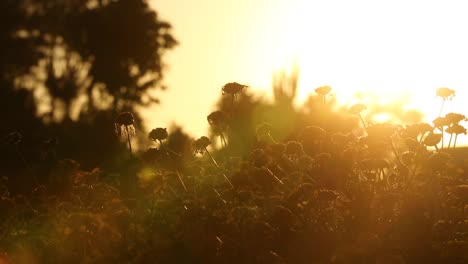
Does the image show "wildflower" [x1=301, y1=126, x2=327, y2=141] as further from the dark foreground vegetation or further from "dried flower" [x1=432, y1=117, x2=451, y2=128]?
"dried flower" [x1=432, y1=117, x2=451, y2=128]

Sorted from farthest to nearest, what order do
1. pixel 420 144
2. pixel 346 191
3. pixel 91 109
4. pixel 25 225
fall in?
1. pixel 91 109
2. pixel 25 225
3. pixel 420 144
4. pixel 346 191

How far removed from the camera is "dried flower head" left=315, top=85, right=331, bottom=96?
32.0 ft

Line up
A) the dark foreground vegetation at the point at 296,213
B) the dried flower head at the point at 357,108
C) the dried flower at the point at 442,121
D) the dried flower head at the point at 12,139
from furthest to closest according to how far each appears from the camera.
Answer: the dried flower head at the point at 12,139
the dried flower head at the point at 357,108
the dried flower at the point at 442,121
the dark foreground vegetation at the point at 296,213

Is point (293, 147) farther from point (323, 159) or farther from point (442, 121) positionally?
point (442, 121)

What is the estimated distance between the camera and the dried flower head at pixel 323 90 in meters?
9.76

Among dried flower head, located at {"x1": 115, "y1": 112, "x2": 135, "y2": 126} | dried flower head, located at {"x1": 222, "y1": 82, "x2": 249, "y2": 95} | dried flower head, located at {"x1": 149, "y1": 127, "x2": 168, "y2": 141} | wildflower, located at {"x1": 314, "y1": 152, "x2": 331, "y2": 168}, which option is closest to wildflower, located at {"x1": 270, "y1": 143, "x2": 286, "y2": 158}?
wildflower, located at {"x1": 314, "y1": 152, "x2": 331, "y2": 168}

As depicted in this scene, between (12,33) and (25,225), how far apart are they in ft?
92.0

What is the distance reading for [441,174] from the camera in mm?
8242

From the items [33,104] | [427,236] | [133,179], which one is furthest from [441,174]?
[33,104]

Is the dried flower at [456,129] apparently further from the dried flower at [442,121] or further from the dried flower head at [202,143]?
the dried flower head at [202,143]

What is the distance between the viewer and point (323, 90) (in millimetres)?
9797

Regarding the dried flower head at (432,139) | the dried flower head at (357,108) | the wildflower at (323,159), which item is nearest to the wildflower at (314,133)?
the wildflower at (323,159)

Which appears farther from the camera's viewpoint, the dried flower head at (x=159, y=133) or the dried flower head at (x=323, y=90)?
the dried flower head at (x=323, y=90)

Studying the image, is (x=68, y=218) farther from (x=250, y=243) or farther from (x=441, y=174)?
(x=441, y=174)
